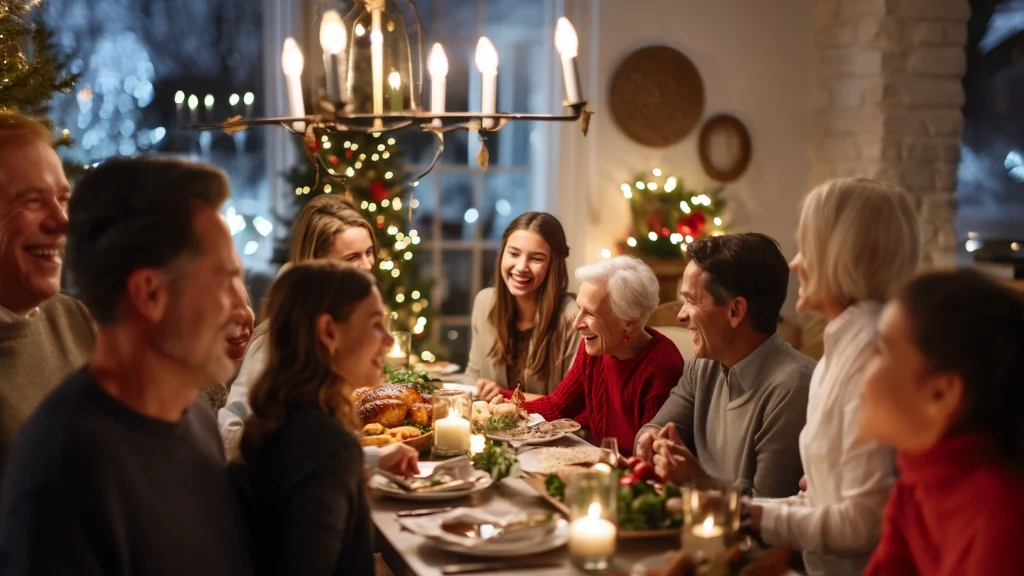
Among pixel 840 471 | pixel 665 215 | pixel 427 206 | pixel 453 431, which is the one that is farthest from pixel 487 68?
pixel 427 206

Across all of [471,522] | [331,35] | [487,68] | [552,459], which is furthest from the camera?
[487,68]

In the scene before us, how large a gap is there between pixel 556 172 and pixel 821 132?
1.43 meters

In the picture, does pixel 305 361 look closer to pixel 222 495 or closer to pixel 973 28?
pixel 222 495

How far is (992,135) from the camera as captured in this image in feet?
16.5

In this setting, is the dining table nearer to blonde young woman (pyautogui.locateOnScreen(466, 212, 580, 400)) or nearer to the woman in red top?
the woman in red top

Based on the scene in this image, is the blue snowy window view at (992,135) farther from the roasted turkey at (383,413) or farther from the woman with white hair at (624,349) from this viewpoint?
the roasted turkey at (383,413)

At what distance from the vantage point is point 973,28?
5.05m

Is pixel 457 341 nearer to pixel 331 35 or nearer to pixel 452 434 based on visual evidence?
pixel 452 434

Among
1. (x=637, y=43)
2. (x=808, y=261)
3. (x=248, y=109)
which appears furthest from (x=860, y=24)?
(x=808, y=261)

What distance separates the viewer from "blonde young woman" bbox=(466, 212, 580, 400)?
388 cm

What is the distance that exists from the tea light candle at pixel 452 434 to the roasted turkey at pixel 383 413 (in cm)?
27

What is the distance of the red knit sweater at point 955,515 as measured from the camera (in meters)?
1.32

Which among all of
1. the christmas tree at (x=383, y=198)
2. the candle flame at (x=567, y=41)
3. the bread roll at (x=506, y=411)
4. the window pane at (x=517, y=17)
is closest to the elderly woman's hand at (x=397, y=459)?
the bread roll at (x=506, y=411)

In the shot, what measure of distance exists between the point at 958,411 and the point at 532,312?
2.70 meters
